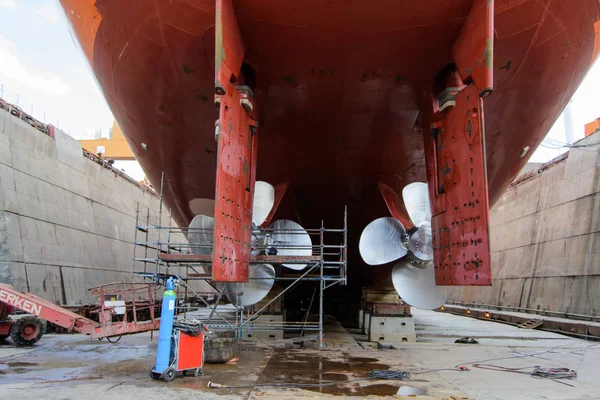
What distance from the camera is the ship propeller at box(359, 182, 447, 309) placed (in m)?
7.82

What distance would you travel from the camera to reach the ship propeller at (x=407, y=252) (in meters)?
7.82

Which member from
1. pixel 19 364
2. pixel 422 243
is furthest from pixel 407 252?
pixel 19 364

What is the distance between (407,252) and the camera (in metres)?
7.89

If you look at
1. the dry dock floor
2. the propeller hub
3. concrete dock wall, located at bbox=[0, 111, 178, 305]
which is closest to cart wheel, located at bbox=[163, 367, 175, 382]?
the dry dock floor

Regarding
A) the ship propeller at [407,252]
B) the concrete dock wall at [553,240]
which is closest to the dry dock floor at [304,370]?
the ship propeller at [407,252]

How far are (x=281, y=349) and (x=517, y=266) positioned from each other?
12.7 m

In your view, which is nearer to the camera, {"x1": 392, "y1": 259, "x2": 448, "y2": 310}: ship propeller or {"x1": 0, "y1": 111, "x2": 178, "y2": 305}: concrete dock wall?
{"x1": 392, "y1": 259, "x2": 448, "y2": 310}: ship propeller

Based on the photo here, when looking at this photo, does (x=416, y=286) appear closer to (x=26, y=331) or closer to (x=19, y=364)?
(x=19, y=364)

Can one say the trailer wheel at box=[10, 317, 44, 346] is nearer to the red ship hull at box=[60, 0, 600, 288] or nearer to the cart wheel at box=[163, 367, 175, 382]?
the red ship hull at box=[60, 0, 600, 288]

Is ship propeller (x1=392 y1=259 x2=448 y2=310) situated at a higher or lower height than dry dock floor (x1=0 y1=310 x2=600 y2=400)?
higher

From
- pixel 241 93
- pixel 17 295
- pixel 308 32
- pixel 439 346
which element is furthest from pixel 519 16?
pixel 17 295

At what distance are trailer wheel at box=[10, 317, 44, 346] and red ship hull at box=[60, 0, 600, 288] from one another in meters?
3.49

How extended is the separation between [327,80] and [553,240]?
11786mm

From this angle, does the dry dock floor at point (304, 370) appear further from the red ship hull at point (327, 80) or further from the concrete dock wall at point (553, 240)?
the concrete dock wall at point (553, 240)
